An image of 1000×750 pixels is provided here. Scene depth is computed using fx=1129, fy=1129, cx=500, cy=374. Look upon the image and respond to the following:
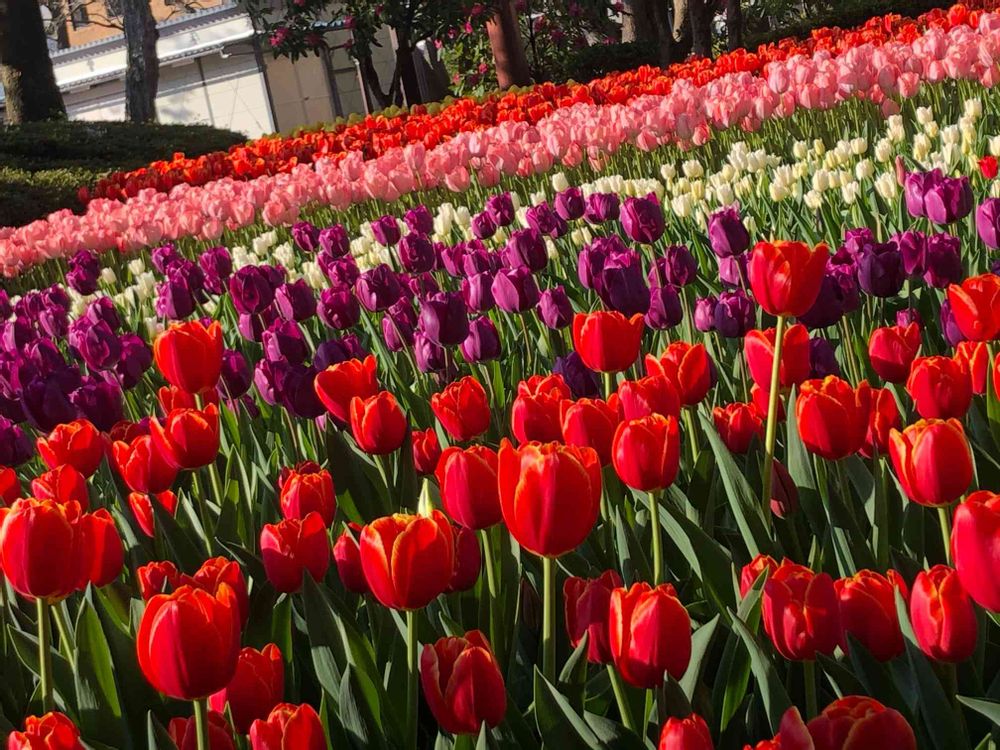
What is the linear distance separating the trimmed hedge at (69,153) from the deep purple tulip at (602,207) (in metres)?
8.59

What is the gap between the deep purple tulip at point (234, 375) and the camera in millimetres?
2459

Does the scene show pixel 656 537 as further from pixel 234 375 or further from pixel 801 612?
pixel 234 375

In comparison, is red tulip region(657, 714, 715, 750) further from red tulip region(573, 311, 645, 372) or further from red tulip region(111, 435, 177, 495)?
red tulip region(111, 435, 177, 495)

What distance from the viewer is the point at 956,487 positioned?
118 centimetres

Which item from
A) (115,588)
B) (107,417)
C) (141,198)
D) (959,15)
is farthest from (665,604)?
(959,15)

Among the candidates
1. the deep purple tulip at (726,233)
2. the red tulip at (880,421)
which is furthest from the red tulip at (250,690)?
the deep purple tulip at (726,233)

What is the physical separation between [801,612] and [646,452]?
33 cm

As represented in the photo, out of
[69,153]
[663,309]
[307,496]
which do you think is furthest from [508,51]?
[307,496]

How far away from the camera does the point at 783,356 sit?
1.74 m

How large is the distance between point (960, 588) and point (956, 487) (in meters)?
0.23

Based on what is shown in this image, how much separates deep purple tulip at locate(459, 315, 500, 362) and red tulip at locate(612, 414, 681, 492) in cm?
107

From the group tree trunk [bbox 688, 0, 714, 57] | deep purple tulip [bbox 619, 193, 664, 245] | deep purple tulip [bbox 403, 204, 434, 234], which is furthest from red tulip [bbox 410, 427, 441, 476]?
tree trunk [bbox 688, 0, 714, 57]

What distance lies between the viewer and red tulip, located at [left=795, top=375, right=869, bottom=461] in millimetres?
1409

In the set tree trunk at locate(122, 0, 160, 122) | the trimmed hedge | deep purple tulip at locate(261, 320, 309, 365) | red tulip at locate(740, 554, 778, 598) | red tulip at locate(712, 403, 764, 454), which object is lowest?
red tulip at locate(712, 403, 764, 454)
